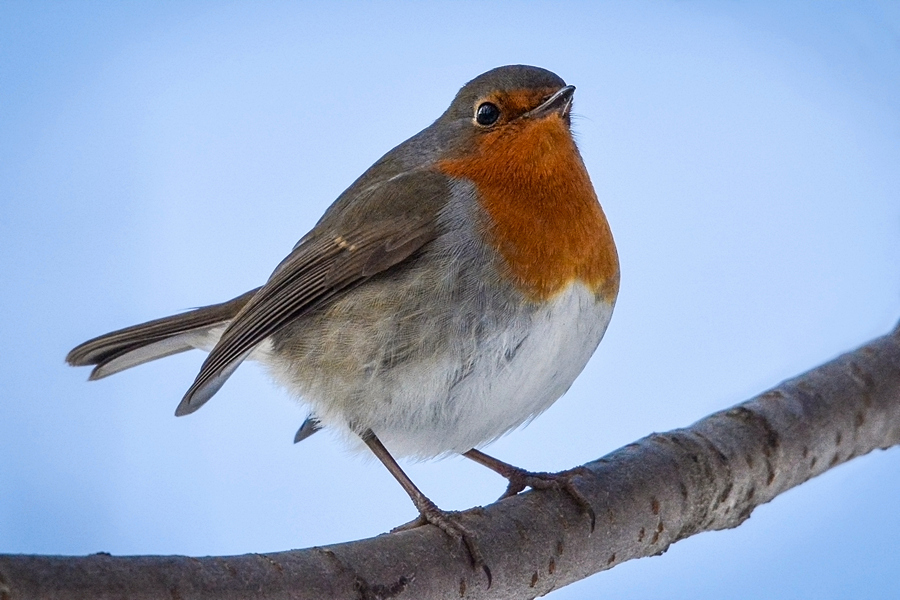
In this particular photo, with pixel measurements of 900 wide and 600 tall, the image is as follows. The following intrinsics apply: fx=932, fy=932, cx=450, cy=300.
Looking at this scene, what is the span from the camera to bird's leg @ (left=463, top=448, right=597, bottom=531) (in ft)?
8.93

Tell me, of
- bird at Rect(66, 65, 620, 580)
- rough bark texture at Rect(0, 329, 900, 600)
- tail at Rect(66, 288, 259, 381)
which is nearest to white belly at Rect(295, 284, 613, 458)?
bird at Rect(66, 65, 620, 580)

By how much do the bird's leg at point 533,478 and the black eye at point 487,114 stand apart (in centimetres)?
118

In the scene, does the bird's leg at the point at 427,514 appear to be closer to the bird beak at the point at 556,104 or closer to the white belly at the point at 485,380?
the white belly at the point at 485,380

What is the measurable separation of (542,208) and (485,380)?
587 mm

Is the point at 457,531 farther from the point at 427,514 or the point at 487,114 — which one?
the point at 487,114

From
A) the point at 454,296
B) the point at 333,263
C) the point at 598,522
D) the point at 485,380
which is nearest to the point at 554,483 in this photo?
the point at 598,522

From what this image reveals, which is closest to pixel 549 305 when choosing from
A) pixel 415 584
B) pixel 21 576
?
pixel 415 584

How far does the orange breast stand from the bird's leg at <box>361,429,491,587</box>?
2.25ft

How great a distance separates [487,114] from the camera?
3.19 meters

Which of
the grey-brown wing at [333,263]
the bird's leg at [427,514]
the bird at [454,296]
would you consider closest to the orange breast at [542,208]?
the bird at [454,296]

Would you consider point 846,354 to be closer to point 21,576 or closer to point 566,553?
point 566,553

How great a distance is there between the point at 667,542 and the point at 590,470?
1.14 ft

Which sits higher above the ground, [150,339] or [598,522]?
[150,339]

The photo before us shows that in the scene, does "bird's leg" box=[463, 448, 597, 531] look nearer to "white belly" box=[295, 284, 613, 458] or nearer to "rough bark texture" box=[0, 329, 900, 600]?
"rough bark texture" box=[0, 329, 900, 600]
